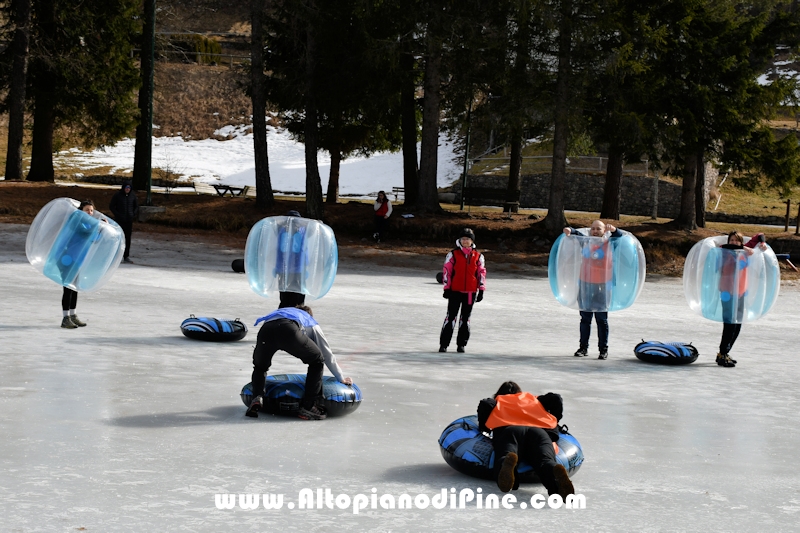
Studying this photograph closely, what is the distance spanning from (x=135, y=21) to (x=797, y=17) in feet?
83.9

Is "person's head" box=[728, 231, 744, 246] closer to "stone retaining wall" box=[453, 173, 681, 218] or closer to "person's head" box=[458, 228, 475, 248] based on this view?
"person's head" box=[458, 228, 475, 248]

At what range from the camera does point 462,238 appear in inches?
529

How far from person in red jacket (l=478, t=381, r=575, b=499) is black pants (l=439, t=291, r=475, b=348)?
18.3 feet

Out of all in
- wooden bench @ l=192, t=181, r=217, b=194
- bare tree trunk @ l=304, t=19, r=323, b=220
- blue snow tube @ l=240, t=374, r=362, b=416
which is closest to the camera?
blue snow tube @ l=240, t=374, r=362, b=416

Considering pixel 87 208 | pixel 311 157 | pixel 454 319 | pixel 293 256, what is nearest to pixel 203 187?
pixel 311 157

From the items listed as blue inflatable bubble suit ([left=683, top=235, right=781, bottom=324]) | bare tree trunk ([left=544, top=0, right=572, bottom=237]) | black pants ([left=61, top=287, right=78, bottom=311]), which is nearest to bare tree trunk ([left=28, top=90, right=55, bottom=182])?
bare tree trunk ([left=544, top=0, right=572, bottom=237])

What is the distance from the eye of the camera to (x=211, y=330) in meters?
13.8

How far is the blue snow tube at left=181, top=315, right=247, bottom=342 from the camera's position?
13.8 meters

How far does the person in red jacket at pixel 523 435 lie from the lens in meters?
7.16

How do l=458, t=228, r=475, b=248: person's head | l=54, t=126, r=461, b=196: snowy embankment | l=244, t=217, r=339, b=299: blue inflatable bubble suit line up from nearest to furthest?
l=244, t=217, r=339, b=299: blue inflatable bubble suit → l=458, t=228, r=475, b=248: person's head → l=54, t=126, r=461, b=196: snowy embankment

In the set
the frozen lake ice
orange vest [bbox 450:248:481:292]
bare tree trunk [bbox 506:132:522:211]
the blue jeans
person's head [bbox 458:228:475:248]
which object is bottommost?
the frozen lake ice

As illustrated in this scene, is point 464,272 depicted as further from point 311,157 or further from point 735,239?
point 311,157

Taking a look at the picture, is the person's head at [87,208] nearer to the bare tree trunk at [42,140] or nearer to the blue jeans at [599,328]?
the blue jeans at [599,328]

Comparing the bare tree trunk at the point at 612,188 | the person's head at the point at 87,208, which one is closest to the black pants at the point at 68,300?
the person's head at the point at 87,208
